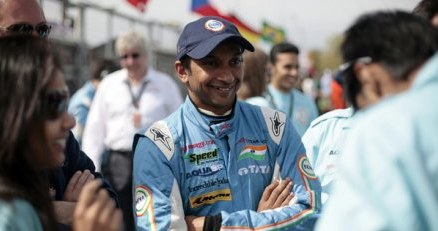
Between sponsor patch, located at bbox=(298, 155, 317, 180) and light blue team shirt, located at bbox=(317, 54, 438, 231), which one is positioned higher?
light blue team shirt, located at bbox=(317, 54, 438, 231)

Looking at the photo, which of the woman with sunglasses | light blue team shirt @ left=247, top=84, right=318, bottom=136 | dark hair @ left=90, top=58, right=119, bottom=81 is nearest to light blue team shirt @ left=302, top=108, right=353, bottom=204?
the woman with sunglasses

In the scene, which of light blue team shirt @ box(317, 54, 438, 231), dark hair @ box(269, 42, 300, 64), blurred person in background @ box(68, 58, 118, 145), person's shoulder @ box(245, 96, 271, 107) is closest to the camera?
light blue team shirt @ box(317, 54, 438, 231)

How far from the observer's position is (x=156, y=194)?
3377 millimetres

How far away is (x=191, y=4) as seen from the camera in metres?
11.7

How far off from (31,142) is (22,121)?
8cm

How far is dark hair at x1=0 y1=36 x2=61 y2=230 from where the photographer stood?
89.5 inches

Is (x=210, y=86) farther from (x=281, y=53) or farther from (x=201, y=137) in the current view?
(x=281, y=53)

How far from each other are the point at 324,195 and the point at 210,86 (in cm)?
115

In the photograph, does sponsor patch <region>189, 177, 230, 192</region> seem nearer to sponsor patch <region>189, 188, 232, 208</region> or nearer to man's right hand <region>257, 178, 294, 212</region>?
sponsor patch <region>189, 188, 232, 208</region>

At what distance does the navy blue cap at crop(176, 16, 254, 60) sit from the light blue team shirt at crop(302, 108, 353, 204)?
933 mm

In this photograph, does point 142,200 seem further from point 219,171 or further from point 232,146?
point 232,146

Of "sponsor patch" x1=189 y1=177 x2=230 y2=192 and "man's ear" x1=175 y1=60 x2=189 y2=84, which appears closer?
"sponsor patch" x1=189 y1=177 x2=230 y2=192

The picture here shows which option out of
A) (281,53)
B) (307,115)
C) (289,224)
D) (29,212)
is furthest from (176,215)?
(281,53)

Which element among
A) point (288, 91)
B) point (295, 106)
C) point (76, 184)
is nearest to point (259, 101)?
point (295, 106)
